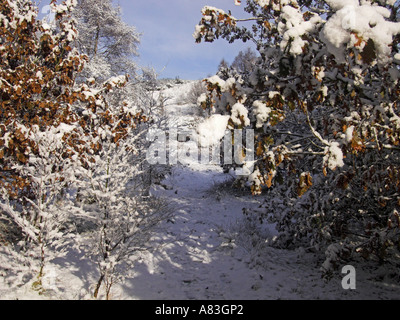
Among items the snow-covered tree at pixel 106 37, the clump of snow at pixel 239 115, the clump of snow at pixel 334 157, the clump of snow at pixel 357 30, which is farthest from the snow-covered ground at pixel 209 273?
the snow-covered tree at pixel 106 37

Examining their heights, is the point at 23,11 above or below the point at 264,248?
above

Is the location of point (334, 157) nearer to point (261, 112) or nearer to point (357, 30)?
point (261, 112)

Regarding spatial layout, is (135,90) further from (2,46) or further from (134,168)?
(134,168)

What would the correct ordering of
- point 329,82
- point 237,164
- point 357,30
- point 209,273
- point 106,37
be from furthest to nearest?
point 106,37 < point 209,273 < point 237,164 < point 329,82 < point 357,30

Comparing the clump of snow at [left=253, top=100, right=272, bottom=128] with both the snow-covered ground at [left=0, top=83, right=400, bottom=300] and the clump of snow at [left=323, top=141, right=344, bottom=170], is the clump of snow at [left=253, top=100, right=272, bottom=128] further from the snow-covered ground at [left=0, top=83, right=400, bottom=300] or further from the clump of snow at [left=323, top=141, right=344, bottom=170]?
the snow-covered ground at [left=0, top=83, right=400, bottom=300]

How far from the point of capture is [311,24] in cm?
194

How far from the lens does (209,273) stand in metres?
4.76

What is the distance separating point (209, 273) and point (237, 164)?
212 cm

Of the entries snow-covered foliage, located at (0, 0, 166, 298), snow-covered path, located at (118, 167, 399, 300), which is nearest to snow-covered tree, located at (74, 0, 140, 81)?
snow-covered foliage, located at (0, 0, 166, 298)

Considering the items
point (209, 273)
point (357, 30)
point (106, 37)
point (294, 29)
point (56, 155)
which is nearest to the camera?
point (357, 30)

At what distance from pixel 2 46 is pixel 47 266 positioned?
3601 millimetres

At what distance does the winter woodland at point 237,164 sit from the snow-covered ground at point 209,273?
0.10ft

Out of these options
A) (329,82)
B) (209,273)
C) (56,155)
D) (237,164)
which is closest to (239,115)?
(329,82)
